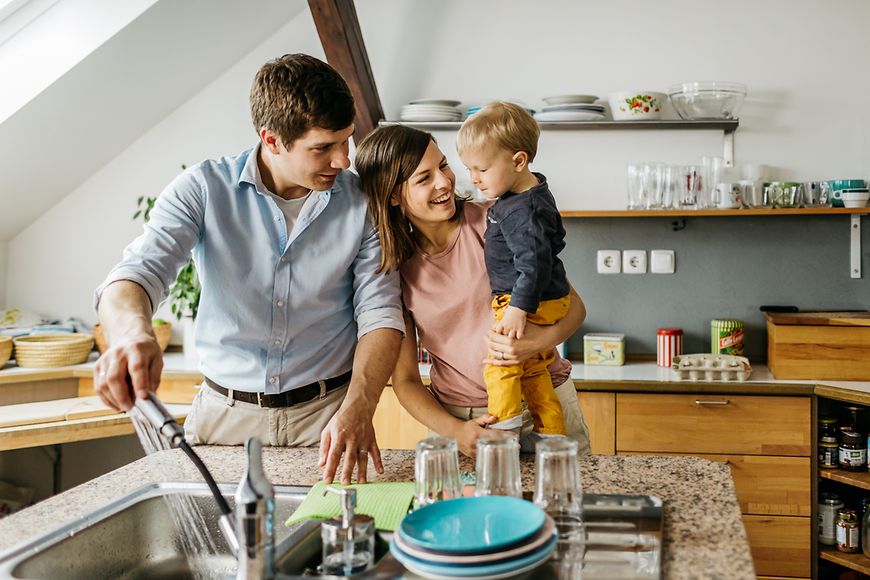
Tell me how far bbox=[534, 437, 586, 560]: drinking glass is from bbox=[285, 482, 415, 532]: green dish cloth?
211 mm

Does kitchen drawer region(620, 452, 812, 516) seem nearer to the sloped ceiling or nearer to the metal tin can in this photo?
the metal tin can

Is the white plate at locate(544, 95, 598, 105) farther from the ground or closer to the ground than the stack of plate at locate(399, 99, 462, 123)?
farther from the ground

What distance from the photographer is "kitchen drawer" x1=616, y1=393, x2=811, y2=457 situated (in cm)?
282

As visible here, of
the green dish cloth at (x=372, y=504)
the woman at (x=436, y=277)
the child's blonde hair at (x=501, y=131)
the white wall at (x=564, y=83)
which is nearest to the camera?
the green dish cloth at (x=372, y=504)

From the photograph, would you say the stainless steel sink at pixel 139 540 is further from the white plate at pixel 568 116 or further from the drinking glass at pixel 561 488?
the white plate at pixel 568 116

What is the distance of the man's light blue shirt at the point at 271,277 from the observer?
1693 millimetres

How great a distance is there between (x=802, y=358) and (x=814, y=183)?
2.52 ft

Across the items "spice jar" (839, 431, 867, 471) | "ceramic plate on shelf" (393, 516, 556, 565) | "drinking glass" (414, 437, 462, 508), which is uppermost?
"drinking glass" (414, 437, 462, 508)

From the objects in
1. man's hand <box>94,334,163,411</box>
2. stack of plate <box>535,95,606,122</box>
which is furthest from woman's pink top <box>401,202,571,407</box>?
stack of plate <box>535,95,606,122</box>

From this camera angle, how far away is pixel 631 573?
100 cm

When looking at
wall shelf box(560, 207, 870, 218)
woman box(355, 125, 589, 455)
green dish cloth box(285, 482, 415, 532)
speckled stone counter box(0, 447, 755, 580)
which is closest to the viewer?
speckled stone counter box(0, 447, 755, 580)

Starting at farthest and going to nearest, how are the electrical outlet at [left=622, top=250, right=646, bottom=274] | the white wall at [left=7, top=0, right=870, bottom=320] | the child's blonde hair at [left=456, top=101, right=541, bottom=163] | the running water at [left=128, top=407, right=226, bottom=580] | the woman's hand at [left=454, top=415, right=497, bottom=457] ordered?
1. the electrical outlet at [left=622, top=250, right=646, bottom=274]
2. the white wall at [left=7, top=0, right=870, bottom=320]
3. the child's blonde hair at [left=456, top=101, right=541, bottom=163]
4. the woman's hand at [left=454, top=415, right=497, bottom=457]
5. the running water at [left=128, top=407, right=226, bottom=580]

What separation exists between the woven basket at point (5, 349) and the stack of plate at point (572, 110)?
2.30m

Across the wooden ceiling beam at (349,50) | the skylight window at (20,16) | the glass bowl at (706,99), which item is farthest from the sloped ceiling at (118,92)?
the glass bowl at (706,99)
